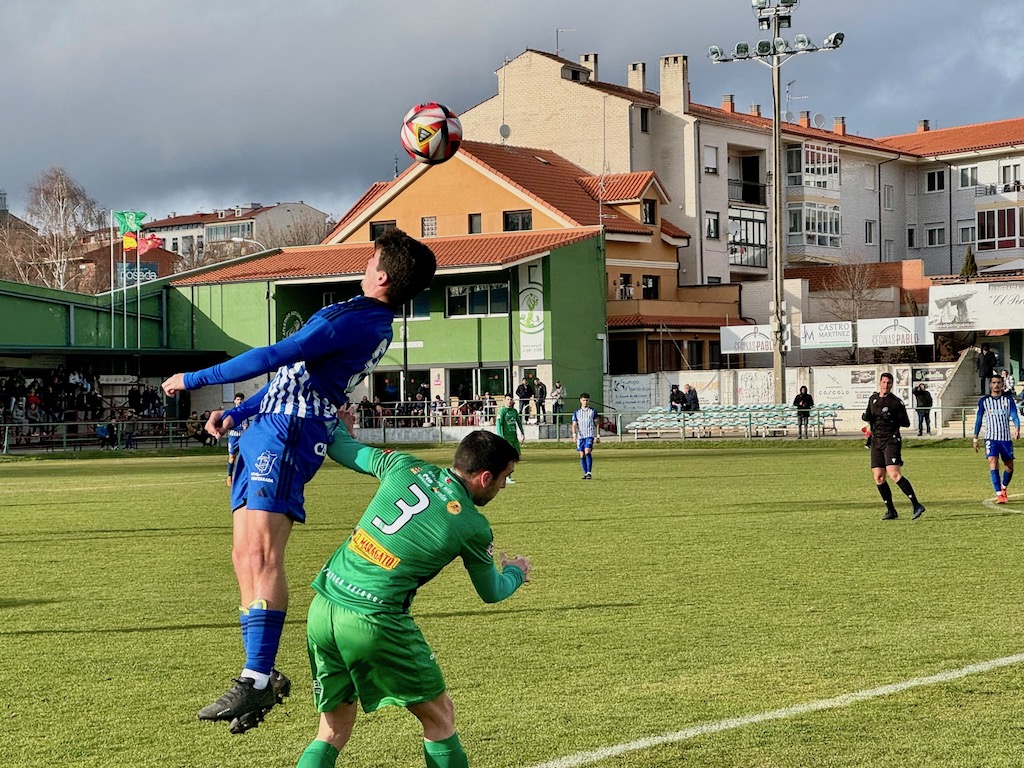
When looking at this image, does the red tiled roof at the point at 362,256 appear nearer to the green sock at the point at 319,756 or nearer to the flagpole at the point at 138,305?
the flagpole at the point at 138,305

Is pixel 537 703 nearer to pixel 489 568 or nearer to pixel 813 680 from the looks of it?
pixel 813 680

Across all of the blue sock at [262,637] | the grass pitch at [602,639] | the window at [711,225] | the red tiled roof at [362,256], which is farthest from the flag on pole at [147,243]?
the blue sock at [262,637]

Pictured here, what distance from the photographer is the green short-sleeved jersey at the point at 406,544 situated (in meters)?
5.32

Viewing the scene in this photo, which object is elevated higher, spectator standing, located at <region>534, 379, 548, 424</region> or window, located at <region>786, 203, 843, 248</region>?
window, located at <region>786, 203, 843, 248</region>

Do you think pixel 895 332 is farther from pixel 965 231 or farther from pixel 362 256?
pixel 965 231

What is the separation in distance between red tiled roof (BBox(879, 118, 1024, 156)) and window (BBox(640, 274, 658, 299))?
2668 centimetres

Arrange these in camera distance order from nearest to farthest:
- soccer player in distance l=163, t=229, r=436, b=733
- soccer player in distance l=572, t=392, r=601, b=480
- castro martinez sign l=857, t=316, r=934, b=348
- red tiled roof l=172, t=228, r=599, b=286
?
1. soccer player in distance l=163, t=229, r=436, b=733
2. soccer player in distance l=572, t=392, r=601, b=480
3. castro martinez sign l=857, t=316, r=934, b=348
4. red tiled roof l=172, t=228, r=599, b=286

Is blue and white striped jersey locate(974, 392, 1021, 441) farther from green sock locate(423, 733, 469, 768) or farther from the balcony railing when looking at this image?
the balcony railing

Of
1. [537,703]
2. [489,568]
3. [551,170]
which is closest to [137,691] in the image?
[537,703]

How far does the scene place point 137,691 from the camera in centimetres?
826

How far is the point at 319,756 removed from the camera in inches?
212

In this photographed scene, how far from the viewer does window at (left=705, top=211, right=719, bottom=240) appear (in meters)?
69.5


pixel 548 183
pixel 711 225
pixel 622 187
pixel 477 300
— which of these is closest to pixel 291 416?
pixel 477 300

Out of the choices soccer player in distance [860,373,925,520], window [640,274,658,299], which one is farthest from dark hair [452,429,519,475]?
window [640,274,658,299]
